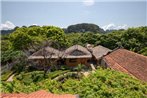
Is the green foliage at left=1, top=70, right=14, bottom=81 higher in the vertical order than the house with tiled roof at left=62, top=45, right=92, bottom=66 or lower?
lower

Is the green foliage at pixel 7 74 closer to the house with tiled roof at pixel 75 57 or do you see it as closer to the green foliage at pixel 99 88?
the house with tiled roof at pixel 75 57

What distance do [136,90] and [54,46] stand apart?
3663 cm

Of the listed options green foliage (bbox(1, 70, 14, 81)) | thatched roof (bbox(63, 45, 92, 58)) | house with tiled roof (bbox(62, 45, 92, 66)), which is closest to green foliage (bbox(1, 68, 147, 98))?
green foliage (bbox(1, 70, 14, 81))

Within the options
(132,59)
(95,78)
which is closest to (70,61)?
(132,59)

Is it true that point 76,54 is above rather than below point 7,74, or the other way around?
above

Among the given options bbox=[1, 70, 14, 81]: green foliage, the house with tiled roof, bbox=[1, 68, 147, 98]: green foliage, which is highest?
bbox=[1, 68, 147, 98]: green foliage

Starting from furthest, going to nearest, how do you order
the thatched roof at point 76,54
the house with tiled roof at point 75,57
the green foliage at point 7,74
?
the thatched roof at point 76,54 → the house with tiled roof at point 75,57 → the green foliage at point 7,74

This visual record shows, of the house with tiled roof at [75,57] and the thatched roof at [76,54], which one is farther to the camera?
the thatched roof at [76,54]

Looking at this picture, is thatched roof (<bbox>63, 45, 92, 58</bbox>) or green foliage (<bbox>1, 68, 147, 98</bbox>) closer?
green foliage (<bbox>1, 68, 147, 98</bbox>)

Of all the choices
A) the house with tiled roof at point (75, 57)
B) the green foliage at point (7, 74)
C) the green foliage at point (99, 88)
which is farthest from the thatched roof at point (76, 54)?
the green foliage at point (99, 88)

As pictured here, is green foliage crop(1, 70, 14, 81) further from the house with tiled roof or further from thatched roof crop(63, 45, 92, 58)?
thatched roof crop(63, 45, 92, 58)

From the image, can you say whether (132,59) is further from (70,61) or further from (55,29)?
(55,29)

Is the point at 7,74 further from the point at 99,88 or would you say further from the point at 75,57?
the point at 99,88

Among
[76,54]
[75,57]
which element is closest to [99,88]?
[75,57]
